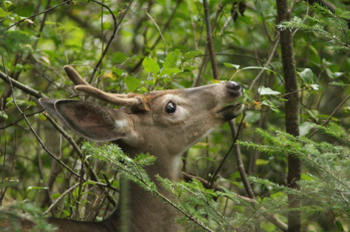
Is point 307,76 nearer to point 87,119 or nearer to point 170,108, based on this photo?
point 170,108

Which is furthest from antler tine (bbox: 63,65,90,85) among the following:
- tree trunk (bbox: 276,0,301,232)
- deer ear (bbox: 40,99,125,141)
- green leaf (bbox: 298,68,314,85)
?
green leaf (bbox: 298,68,314,85)

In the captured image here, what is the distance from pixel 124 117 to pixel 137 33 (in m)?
5.29

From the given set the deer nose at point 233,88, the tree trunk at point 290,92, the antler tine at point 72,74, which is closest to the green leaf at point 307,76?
the tree trunk at point 290,92

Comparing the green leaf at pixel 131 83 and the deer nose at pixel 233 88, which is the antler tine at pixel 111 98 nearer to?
the green leaf at pixel 131 83

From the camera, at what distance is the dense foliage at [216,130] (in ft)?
9.00

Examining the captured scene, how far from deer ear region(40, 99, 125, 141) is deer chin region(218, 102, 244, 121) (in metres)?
1.12

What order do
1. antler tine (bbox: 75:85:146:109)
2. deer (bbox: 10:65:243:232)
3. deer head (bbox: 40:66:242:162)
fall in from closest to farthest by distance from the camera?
1. antler tine (bbox: 75:85:146:109)
2. deer (bbox: 10:65:243:232)
3. deer head (bbox: 40:66:242:162)

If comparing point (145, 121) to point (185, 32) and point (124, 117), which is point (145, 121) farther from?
point (185, 32)

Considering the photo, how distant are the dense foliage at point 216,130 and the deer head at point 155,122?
265 mm

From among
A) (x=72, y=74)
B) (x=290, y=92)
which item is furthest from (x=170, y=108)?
(x=290, y=92)

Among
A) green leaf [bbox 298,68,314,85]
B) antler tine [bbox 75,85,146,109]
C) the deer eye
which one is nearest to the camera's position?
antler tine [bbox 75,85,146,109]

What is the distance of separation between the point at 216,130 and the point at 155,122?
2.41 m

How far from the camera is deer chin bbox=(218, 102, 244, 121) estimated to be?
471 centimetres

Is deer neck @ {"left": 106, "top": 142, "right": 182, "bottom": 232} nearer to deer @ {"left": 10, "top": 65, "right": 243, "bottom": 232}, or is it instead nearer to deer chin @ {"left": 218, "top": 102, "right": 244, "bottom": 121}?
deer @ {"left": 10, "top": 65, "right": 243, "bottom": 232}
